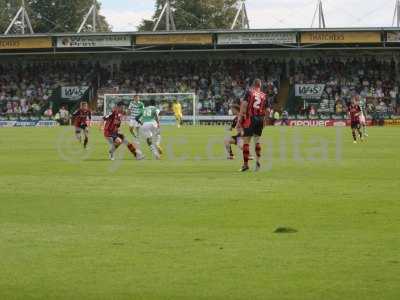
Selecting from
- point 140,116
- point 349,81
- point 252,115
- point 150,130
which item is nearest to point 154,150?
point 150,130

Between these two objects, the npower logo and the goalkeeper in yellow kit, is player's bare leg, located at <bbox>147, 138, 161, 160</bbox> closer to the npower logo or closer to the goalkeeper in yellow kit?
the goalkeeper in yellow kit

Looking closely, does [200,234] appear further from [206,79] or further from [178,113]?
[206,79]

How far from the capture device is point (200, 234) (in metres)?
11.4

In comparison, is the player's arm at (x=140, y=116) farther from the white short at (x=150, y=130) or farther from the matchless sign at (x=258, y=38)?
the matchless sign at (x=258, y=38)

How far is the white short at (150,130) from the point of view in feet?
98.7

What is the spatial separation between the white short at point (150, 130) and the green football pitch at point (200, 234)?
7.57m

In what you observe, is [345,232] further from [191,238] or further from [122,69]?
[122,69]

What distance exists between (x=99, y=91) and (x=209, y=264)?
64746 millimetres

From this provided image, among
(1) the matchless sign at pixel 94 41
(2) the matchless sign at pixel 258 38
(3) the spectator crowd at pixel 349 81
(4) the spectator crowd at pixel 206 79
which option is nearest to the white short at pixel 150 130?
(3) the spectator crowd at pixel 349 81

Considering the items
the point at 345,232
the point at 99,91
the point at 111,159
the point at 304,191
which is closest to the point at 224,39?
the point at 99,91

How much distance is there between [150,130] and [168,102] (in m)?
38.6

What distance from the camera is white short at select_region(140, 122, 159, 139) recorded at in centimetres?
3008

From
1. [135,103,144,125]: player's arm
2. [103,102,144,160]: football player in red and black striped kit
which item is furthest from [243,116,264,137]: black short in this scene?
[135,103,144,125]: player's arm

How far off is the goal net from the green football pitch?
148 feet
